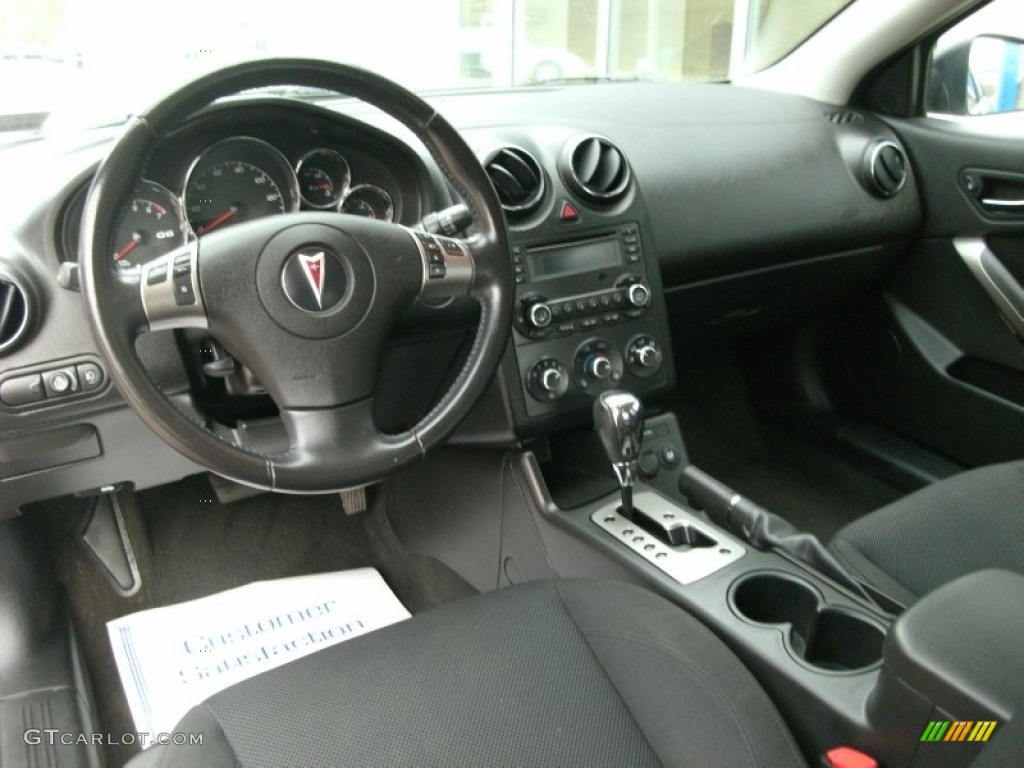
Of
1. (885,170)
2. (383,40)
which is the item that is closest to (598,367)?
(885,170)

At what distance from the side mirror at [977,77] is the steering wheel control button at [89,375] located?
1853 millimetres

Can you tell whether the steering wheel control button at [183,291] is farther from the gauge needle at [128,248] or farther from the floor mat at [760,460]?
the floor mat at [760,460]

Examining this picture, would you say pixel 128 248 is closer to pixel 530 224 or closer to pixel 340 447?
pixel 340 447

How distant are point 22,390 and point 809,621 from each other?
1.04m

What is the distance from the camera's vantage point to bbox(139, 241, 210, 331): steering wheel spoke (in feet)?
3.15

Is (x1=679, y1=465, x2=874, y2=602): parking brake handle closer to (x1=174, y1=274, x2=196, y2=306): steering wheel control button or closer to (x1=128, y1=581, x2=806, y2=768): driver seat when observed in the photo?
(x1=128, y1=581, x2=806, y2=768): driver seat

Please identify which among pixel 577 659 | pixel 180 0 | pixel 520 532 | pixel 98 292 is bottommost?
pixel 520 532

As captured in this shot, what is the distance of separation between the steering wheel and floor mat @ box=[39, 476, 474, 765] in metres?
0.78

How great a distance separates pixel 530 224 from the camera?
1406 millimetres

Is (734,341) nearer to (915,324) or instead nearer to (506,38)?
(915,324)

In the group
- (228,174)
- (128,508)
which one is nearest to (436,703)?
(228,174)

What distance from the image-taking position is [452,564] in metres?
1.76

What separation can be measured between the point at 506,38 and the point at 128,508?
1807 millimetres

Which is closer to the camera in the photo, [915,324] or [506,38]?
[915,324]
